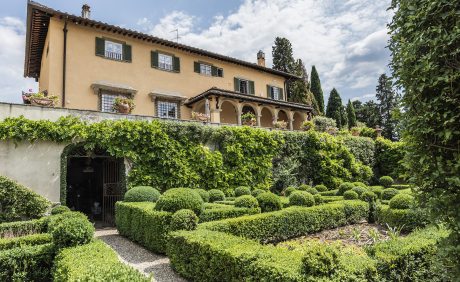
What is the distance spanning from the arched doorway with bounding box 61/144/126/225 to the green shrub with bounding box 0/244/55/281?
20.9 ft

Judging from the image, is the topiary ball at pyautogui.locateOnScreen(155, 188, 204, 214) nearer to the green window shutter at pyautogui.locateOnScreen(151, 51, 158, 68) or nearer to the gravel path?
the gravel path

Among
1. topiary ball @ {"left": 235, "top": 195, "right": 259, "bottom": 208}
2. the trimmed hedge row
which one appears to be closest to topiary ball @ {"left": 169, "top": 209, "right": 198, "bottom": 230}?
the trimmed hedge row

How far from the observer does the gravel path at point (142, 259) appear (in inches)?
277

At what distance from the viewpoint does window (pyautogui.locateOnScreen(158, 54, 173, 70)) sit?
69.3ft

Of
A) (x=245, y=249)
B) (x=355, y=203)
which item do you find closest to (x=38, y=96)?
(x=245, y=249)

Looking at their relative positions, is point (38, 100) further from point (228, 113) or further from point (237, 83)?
point (237, 83)

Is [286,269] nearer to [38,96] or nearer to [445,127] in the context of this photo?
[445,127]

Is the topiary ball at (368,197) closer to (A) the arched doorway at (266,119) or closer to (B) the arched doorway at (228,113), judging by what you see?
(B) the arched doorway at (228,113)

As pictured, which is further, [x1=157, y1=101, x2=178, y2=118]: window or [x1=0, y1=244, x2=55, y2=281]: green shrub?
[x1=157, y1=101, x2=178, y2=118]: window

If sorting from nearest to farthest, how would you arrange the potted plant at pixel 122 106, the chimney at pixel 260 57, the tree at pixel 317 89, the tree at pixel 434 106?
the tree at pixel 434 106 → the potted plant at pixel 122 106 → the chimney at pixel 260 57 → the tree at pixel 317 89

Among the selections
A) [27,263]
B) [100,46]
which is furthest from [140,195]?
[100,46]

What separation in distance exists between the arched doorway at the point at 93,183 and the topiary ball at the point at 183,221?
23.8 ft

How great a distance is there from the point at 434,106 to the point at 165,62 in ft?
66.1

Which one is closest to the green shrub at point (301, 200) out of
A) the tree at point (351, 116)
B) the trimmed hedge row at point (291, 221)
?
the trimmed hedge row at point (291, 221)
